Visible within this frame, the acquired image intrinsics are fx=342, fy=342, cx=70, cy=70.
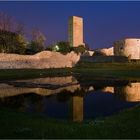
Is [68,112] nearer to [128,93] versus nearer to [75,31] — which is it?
[128,93]

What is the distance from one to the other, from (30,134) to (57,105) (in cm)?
1176

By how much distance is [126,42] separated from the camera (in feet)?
367

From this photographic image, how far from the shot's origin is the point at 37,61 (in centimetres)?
6806

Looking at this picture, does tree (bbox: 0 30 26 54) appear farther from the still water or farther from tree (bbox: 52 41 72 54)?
the still water

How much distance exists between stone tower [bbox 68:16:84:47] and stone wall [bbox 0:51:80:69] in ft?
265

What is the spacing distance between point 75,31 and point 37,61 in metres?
98.1

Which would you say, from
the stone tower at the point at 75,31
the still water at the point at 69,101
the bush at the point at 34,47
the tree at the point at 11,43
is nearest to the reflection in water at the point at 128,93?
the still water at the point at 69,101

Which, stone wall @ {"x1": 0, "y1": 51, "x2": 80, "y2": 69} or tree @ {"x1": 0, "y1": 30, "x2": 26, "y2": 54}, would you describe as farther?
tree @ {"x1": 0, "y1": 30, "x2": 26, "y2": 54}

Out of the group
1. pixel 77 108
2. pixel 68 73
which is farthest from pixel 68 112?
pixel 68 73

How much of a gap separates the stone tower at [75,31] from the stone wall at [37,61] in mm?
80667

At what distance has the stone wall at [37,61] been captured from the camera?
6081 cm

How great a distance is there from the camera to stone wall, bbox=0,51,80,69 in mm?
60809

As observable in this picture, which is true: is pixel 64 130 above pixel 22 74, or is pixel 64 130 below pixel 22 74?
below

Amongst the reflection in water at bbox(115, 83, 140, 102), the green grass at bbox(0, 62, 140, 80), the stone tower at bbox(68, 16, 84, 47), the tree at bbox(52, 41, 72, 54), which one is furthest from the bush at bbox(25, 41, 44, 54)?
the stone tower at bbox(68, 16, 84, 47)
